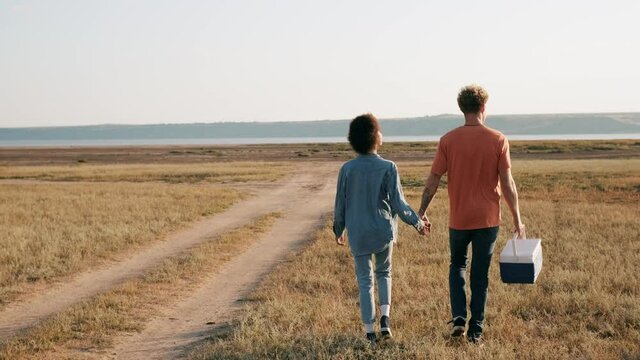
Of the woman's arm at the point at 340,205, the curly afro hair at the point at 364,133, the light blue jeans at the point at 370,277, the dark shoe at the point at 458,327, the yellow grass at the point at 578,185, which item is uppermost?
the curly afro hair at the point at 364,133

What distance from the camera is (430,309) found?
8562 mm

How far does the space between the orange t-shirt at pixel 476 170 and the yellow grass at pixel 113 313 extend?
13.8ft

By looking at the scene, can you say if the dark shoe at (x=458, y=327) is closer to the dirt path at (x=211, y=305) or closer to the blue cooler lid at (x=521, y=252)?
the blue cooler lid at (x=521, y=252)

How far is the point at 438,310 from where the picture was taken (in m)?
8.39

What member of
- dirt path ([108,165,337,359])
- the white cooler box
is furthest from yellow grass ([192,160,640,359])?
the white cooler box

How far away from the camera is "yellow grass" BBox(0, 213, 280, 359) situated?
7.25m

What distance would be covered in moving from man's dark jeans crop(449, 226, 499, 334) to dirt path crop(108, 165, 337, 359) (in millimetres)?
3007

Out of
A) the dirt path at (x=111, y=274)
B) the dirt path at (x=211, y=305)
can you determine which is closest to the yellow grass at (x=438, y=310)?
the dirt path at (x=211, y=305)

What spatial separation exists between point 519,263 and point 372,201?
5.07 ft

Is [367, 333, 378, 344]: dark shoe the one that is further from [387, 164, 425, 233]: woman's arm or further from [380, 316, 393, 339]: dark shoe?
[387, 164, 425, 233]: woman's arm

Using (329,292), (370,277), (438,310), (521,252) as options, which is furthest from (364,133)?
(329,292)

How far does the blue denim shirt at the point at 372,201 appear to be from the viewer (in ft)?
21.0

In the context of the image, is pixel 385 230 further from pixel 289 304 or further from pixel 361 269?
pixel 289 304

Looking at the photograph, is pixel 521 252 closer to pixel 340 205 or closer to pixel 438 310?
pixel 340 205
